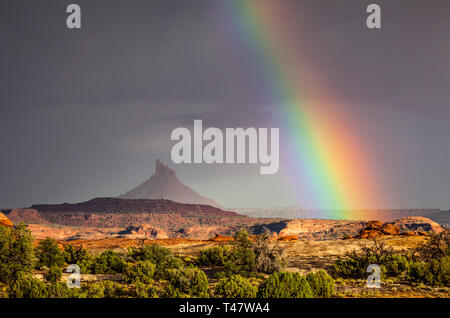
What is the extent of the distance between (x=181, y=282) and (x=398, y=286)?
1230cm

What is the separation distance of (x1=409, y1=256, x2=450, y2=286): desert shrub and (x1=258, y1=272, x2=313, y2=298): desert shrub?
9.23 meters

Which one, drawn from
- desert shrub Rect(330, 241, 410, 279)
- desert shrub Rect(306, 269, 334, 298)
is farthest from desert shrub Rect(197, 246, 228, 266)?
desert shrub Rect(306, 269, 334, 298)

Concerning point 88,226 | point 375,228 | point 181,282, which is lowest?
point 88,226

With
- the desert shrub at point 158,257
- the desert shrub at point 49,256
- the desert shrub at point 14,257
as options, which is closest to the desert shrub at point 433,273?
the desert shrub at point 158,257

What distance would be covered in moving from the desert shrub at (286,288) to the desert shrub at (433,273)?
30.3ft

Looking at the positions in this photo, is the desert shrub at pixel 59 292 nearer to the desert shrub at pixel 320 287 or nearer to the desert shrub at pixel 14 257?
the desert shrub at pixel 14 257

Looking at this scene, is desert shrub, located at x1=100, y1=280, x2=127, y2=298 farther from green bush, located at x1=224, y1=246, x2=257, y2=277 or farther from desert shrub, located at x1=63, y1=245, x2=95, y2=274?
desert shrub, located at x1=63, y1=245, x2=95, y2=274

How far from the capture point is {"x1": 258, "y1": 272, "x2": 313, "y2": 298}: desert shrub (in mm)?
18461

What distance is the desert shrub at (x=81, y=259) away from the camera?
30.2 meters

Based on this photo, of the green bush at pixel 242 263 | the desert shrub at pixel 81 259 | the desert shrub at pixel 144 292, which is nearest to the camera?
the desert shrub at pixel 144 292

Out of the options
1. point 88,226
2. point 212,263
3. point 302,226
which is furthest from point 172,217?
A: point 212,263
